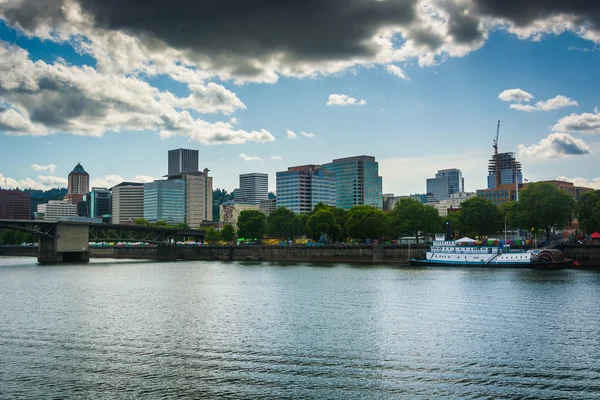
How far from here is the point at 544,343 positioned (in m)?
41.6

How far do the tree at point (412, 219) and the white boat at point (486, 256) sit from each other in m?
27.0

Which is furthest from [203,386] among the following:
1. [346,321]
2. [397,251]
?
[397,251]

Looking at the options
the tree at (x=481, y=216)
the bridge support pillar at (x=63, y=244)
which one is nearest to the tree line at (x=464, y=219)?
the tree at (x=481, y=216)

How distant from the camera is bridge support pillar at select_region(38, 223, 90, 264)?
162750mm

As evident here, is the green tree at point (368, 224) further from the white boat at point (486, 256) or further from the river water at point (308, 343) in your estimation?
the river water at point (308, 343)

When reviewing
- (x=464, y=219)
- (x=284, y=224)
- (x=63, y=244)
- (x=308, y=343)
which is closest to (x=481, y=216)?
(x=464, y=219)

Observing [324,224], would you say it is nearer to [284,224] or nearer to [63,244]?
[284,224]

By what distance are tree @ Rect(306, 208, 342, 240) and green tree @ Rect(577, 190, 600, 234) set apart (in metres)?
71.0

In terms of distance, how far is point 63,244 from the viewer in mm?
163500

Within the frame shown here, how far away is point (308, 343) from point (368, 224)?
121 m

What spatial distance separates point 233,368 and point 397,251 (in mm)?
109589

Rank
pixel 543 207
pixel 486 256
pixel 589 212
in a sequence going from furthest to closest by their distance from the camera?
pixel 589 212
pixel 543 207
pixel 486 256

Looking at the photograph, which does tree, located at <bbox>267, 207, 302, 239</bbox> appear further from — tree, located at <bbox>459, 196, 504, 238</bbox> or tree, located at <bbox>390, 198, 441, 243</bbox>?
tree, located at <bbox>459, 196, 504, 238</bbox>

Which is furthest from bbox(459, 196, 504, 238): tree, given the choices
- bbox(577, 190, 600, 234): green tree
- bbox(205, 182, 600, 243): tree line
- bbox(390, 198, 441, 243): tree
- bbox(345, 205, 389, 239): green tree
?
bbox(577, 190, 600, 234): green tree
